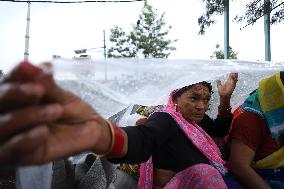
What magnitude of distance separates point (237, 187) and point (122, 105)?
84 cm

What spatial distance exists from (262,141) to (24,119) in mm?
1825

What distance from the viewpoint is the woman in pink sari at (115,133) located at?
2.37 feet

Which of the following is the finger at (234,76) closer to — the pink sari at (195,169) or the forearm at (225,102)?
the forearm at (225,102)

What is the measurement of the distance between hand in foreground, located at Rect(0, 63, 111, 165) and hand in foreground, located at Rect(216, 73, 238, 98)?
6.20 ft

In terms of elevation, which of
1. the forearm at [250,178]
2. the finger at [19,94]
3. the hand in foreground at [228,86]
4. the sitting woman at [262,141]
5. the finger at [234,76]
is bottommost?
the forearm at [250,178]

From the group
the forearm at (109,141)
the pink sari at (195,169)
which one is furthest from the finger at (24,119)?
the pink sari at (195,169)

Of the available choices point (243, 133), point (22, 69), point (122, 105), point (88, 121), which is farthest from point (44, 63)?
point (243, 133)

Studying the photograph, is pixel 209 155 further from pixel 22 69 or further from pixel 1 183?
pixel 1 183

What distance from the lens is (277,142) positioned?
2219mm

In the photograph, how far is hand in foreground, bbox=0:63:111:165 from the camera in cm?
69

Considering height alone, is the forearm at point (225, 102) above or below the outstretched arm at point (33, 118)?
above

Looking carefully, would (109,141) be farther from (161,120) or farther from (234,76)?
(234,76)

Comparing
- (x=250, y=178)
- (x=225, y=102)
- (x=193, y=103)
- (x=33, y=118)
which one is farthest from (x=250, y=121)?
(x=33, y=118)

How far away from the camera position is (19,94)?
2.23 ft
